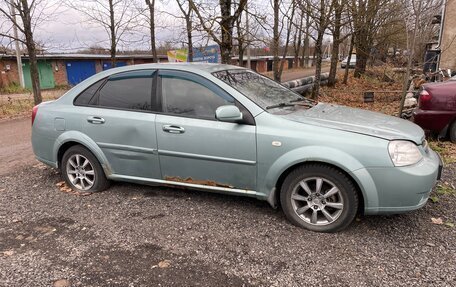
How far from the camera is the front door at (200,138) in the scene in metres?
3.58

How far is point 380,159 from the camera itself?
122 inches

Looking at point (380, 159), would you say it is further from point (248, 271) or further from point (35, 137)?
point (35, 137)

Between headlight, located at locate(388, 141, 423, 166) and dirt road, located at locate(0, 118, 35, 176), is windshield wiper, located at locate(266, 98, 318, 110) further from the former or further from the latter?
dirt road, located at locate(0, 118, 35, 176)

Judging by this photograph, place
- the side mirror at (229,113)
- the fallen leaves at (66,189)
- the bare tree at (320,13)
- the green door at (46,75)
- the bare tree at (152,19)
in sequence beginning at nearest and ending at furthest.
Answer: the side mirror at (229,113), the fallen leaves at (66,189), the bare tree at (320,13), the bare tree at (152,19), the green door at (46,75)

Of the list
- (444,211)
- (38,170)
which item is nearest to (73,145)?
(38,170)

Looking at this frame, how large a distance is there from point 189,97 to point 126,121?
80cm

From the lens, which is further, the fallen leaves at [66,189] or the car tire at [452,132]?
the car tire at [452,132]

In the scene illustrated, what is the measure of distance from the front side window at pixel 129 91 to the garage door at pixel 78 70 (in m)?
37.0

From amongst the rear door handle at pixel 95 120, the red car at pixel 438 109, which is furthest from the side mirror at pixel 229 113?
the red car at pixel 438 109

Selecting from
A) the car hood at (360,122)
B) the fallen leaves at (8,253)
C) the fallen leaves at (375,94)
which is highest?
the car hood at (360,122)

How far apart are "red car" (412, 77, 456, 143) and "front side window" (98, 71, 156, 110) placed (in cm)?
443

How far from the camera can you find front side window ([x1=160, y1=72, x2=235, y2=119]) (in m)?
3.76

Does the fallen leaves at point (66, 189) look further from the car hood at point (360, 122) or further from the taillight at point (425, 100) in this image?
the taillight at point (425, 100)

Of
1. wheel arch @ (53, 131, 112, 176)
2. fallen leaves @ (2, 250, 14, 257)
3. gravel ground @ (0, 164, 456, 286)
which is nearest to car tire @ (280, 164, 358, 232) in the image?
gravel ground @ (0, 164, 456, 286)
